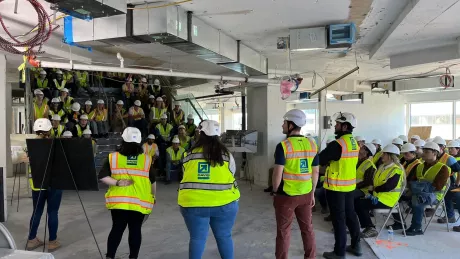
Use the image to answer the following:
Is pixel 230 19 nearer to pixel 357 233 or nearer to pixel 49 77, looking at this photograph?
pixel 357 233

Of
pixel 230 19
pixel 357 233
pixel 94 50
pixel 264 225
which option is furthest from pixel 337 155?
pixel 94 50

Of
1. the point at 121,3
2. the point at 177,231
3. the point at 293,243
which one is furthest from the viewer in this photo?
the point at 177,231

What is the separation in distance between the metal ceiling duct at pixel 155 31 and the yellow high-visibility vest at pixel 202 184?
1.92 m

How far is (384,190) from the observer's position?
4.04 m

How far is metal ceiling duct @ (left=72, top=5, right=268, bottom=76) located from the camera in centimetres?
384

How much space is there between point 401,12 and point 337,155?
82.5 inches

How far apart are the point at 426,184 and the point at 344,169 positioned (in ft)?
5.75

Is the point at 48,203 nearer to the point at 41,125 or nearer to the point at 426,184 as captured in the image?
the point at 41,125

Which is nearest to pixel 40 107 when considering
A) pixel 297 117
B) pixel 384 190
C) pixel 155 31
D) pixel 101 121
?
pixel 101 121

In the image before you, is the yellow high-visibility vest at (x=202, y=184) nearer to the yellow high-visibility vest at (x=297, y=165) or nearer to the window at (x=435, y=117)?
the yellow high-visibility vest at (x=297, y=165)

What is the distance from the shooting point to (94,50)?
637 cm

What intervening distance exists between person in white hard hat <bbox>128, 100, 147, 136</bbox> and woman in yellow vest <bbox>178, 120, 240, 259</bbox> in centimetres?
616

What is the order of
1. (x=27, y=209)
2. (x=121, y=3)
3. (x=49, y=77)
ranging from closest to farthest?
1. (x=121, y=3)
2. (x=27, y=209)
3. (x=49, y=77)

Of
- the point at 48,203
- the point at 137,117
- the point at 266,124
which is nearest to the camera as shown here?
the point at 48,203
